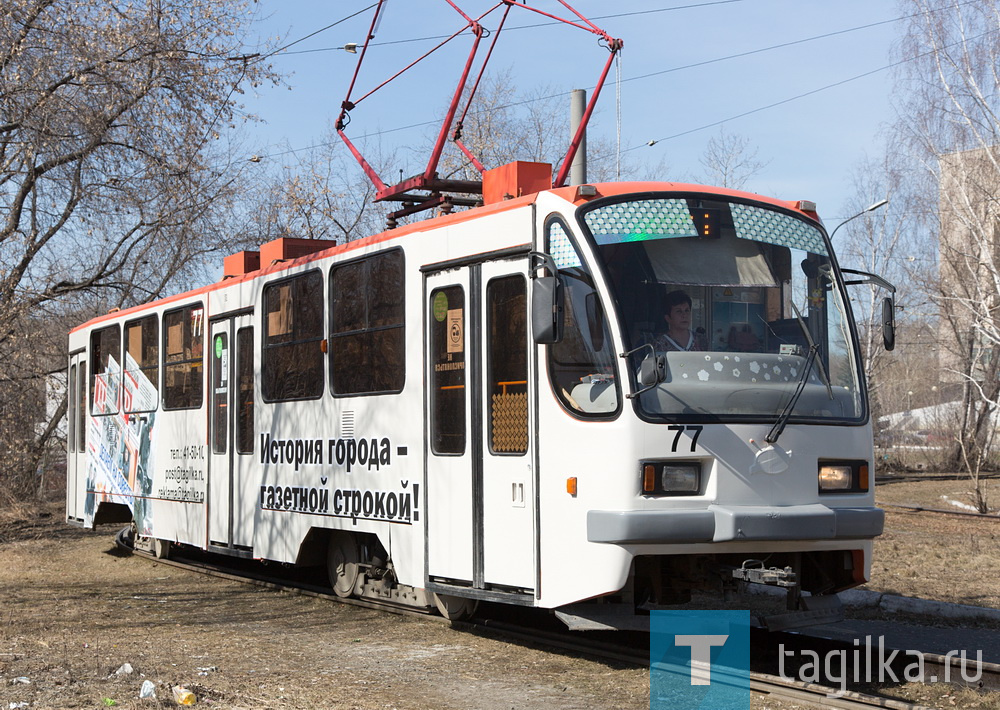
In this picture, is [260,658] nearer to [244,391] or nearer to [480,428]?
[480,428]

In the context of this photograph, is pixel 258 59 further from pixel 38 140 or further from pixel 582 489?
pixel 582 489

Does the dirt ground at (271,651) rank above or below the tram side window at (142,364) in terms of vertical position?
below

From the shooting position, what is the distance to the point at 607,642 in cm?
876

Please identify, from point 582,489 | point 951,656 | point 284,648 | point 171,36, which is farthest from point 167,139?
point 951,656

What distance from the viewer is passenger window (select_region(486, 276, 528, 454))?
26.5ft

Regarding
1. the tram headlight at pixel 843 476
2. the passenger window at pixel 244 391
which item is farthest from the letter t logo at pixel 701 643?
the passenger window at pixel 244 391

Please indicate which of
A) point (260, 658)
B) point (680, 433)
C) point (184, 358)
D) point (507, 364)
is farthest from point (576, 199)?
point (184, 358)

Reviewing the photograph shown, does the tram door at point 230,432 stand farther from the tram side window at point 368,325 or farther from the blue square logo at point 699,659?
the blue square logo at point 699,659

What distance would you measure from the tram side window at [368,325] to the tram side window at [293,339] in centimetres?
32

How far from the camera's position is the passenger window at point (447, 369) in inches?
341

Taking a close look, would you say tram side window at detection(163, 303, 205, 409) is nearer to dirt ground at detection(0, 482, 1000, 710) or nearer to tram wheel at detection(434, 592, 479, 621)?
dirt ground at detection(0, 482, 1000, 710)

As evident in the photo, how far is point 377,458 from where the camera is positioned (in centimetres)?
964

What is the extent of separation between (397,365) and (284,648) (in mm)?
2330

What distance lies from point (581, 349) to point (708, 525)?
138cm
